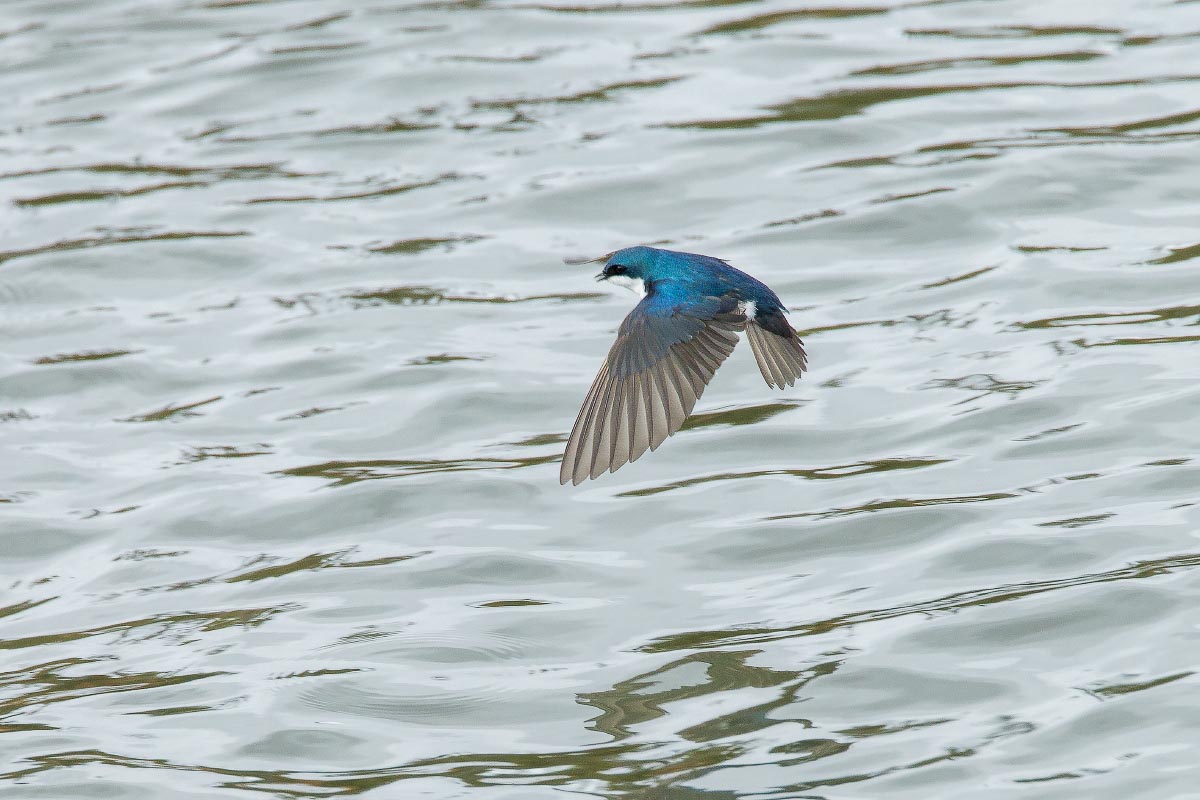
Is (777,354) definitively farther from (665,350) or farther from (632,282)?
(665,350)

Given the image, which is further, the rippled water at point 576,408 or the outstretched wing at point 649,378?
the outstretched wing at point 649,378

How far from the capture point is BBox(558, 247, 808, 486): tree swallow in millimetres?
4852

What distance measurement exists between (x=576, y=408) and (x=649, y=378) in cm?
Result: 161

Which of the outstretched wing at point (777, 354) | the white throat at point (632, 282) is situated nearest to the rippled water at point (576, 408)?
the outstretched wing at point (777, 354)

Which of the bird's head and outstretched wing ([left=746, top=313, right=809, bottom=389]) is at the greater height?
the bird's head

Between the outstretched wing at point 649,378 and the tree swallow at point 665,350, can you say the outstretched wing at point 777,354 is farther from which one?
the outstretched wing at point 649,378

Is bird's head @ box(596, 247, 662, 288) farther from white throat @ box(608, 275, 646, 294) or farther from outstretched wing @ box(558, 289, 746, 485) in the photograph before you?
outstretched wing @ box(558, 289, 746, 485)

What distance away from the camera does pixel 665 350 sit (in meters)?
5.11

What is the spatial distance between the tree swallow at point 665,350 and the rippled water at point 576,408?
533 mm

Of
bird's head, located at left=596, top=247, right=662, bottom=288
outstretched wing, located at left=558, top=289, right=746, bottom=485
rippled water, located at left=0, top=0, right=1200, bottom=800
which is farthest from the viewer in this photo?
bird's head, located at left=596, top=247, right=662, bottom=288

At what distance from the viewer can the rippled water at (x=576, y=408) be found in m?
4.51

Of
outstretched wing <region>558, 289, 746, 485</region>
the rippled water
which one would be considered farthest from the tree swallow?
the rippled water

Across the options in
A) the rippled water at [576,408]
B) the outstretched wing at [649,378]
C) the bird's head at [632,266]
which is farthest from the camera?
the bird's head at [632,266]

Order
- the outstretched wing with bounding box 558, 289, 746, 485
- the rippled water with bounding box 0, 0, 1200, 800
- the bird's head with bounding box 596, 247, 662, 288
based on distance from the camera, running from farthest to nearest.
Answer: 1. the bird's head with bounding box 596, 247, 662, 288
2. the outstretched wing with bounding box 558, 289, 746, 485
3. the rippled water with bounding box 0, 0, 1200, 800
